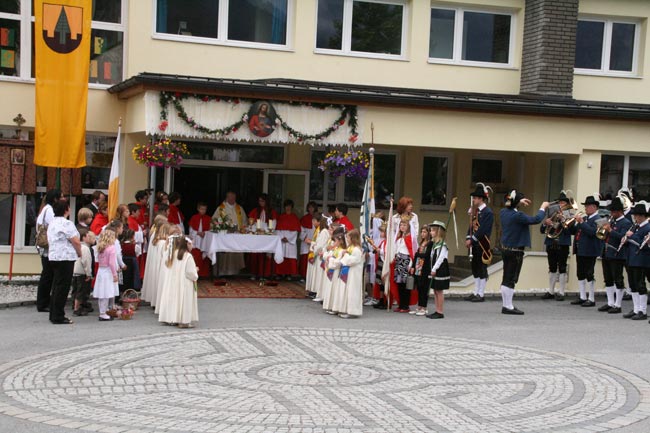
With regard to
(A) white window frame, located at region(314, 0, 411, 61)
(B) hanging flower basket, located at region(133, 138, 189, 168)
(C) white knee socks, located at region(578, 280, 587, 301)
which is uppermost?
(A) white window frame, located at region(314, 0, 411, 61)

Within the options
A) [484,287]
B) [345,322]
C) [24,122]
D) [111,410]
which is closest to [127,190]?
[24,122]

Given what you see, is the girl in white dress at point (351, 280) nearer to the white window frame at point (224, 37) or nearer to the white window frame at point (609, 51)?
the white window frame at point (224, 37)

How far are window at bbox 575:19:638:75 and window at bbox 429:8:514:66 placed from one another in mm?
2114

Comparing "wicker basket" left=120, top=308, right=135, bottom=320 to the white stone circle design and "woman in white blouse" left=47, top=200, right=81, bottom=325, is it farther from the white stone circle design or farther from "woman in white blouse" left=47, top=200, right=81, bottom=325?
the white stone circle design

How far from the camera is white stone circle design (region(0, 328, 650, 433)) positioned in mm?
7746

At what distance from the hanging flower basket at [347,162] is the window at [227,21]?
4.68 meters

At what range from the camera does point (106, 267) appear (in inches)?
508

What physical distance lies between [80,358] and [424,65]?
1303 cm

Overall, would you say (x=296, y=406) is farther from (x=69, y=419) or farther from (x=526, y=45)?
(x=526, y=45)

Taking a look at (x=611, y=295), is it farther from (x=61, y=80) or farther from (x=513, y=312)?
(x=61, y=80)

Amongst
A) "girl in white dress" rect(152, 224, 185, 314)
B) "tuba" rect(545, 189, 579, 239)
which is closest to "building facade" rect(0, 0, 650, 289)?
"tuba" rect(545, 189, 579, 239)

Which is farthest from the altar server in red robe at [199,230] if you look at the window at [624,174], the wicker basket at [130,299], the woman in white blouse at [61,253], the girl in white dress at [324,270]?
the window at [624,174]

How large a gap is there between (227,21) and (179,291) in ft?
28.9

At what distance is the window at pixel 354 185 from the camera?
20.8m
